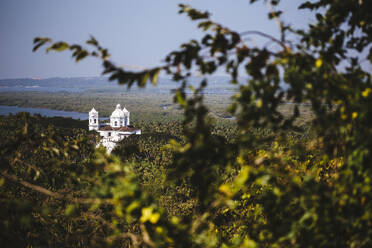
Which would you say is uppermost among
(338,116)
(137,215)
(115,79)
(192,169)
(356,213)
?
(115,79)

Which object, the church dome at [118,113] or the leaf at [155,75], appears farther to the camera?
the church dome at [118,113]

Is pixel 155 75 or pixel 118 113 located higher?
pixel 155 75

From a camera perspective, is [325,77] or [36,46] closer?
[325,77]

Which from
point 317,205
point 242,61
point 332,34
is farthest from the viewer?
point 332,34

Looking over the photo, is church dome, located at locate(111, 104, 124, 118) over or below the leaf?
below

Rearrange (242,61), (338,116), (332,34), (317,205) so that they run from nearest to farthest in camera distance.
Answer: (317,205), (338,116), (242,61), (332,34)

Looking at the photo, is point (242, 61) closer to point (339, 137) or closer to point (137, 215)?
point (339, 137)

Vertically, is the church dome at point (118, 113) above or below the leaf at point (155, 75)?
below

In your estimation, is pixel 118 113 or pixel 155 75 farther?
pixel 118 113

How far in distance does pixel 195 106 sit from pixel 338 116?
1.01m

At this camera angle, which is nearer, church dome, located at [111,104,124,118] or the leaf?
the leaf

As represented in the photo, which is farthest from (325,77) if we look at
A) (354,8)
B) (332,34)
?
(354,8)

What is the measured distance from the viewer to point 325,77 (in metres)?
2.01

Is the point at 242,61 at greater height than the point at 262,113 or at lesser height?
greater
